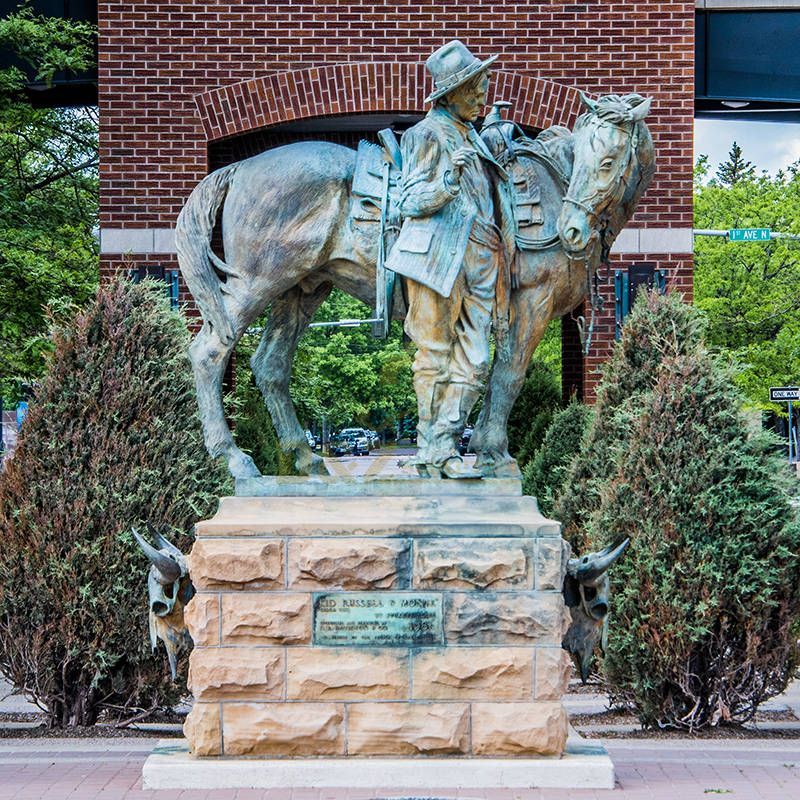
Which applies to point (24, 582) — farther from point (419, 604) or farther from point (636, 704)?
point (636, 704)

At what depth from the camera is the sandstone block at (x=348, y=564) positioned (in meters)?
7.38

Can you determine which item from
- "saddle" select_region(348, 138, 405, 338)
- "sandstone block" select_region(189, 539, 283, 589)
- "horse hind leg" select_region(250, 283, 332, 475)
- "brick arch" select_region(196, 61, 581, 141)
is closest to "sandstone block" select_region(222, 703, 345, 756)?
"sandstone block" select_region(189, 539, 283, 589)

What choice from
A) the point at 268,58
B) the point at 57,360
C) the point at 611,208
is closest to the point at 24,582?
the point at 57,360

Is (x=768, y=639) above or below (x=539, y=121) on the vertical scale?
below

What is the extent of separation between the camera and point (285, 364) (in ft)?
27.3

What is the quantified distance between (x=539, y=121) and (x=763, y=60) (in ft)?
11.3

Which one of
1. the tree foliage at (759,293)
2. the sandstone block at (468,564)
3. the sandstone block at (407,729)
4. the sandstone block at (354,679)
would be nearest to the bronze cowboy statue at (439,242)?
the sandstone block at (468,564)

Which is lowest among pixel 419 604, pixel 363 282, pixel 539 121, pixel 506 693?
pixel 506 693

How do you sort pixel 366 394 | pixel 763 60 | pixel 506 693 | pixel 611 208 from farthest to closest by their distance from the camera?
pixel 366 394 < pixel 763 60 < pixel 611 208 < pixel 506 693

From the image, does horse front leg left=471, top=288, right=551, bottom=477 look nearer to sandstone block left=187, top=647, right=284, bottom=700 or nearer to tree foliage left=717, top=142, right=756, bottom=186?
sandstone block left=187, top=647, right=284, bottom=700

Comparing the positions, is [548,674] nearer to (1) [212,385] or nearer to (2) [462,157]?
(1) [212,385]

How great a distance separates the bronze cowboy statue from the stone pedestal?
1.75 ft

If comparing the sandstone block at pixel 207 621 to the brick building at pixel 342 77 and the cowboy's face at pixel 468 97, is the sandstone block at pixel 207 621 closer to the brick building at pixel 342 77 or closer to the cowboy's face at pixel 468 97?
the cowboy's face at pixel 468 97

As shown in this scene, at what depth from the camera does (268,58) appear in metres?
14.3
